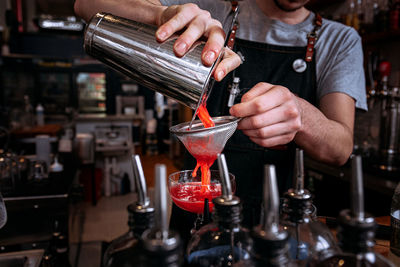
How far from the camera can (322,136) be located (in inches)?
48.9

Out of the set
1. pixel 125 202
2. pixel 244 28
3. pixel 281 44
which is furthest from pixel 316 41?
pixel 125 202

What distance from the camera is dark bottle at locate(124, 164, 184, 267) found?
39 centimetres

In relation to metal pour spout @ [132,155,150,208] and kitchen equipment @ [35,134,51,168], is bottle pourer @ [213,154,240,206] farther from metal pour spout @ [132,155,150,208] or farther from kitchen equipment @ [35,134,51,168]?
kitchen equipment @ [35,134,51,168]

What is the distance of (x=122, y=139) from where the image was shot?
18.0 ft

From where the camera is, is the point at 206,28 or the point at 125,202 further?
the point at 125,202

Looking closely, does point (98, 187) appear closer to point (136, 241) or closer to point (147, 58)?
point (147, 58)

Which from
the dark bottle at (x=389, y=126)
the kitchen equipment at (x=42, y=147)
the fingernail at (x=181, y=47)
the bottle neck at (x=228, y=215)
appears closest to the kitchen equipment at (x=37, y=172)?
the kitchen equipment at (x=42, y=147)

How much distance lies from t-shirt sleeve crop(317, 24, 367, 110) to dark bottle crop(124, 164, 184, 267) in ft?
4.07

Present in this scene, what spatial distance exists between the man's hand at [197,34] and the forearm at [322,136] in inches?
14.2

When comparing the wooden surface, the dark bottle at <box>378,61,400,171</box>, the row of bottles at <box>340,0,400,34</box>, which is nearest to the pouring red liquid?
the dark bottle at <box>378,61,400,171</box>

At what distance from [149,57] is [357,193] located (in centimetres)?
63

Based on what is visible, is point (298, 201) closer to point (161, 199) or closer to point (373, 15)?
point (161, 199)

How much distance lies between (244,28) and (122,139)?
425 centimetres

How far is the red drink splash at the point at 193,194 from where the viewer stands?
85cm
